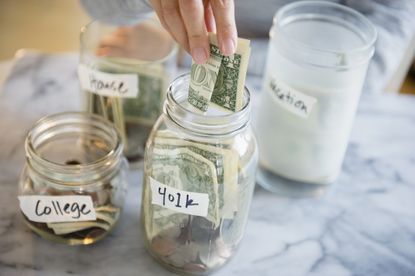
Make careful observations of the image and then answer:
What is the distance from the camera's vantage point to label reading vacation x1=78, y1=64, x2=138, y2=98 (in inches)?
27.1

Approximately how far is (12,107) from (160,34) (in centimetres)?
23

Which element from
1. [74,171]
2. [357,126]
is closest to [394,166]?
[357,126]

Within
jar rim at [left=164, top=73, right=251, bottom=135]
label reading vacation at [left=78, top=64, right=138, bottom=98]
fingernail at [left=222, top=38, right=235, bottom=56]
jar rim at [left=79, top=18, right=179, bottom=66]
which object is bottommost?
label reading vacation at [left=78, top=64, right=138, bottom=98]

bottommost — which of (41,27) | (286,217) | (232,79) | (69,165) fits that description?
(41,27)

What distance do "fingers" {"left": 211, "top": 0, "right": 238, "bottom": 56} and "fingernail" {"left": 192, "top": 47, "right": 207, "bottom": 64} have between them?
2cm

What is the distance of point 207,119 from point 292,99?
153mm

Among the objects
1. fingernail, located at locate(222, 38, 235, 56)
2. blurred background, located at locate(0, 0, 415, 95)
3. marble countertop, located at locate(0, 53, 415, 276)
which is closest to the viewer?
fingernail, located at locate(222, 38, 235, 56)

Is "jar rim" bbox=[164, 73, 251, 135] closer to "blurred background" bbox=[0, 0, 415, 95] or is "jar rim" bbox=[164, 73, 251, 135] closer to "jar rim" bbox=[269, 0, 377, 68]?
"jar rim" bbox=[269, 0, 377, 68]

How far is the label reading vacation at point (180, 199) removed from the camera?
21.8 inches

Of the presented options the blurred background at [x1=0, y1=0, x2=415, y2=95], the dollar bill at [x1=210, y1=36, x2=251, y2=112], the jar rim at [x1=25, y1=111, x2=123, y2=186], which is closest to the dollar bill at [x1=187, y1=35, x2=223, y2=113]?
the dollar bill at [x1=210, y1=36, x2=251, y2=112]

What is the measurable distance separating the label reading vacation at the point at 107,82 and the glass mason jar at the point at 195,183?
0.12m

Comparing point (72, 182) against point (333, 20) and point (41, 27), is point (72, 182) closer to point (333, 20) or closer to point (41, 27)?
point (333, 20)

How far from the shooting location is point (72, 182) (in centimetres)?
60

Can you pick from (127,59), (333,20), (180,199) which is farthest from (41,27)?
(180,199)
